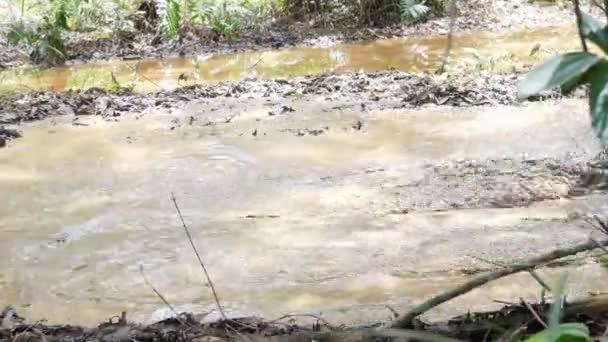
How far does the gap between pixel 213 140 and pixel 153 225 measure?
1692 millimetres

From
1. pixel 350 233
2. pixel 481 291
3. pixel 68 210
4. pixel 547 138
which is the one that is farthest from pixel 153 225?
pixel 547 138

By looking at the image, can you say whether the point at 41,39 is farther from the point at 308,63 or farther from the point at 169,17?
the point at 308,63

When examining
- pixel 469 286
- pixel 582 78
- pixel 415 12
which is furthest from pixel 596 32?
pixel 415 12

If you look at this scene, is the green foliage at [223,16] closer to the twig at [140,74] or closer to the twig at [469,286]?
the twig at [140,74]

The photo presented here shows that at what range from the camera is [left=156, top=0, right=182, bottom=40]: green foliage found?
995cm

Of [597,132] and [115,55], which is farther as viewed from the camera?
[115,55]

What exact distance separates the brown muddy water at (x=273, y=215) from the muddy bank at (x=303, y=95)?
347 mm

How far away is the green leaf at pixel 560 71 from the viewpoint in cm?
109

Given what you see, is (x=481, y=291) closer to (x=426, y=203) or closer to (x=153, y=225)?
(x=426, y=203)

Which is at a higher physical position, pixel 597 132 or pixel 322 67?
pixel 597 132

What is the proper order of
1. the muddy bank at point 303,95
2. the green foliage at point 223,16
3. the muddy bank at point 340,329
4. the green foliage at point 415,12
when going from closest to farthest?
1. the muddy bank at point 340,329
2. the muddy bank at point 303,95
3. the green foliage at point 415,12
4. the green foliage at point 223,16

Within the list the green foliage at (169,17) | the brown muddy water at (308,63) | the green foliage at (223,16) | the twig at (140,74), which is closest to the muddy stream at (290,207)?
the twig at (140,74)

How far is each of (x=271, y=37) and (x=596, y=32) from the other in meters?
9.26

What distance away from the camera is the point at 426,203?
4.08 metres
